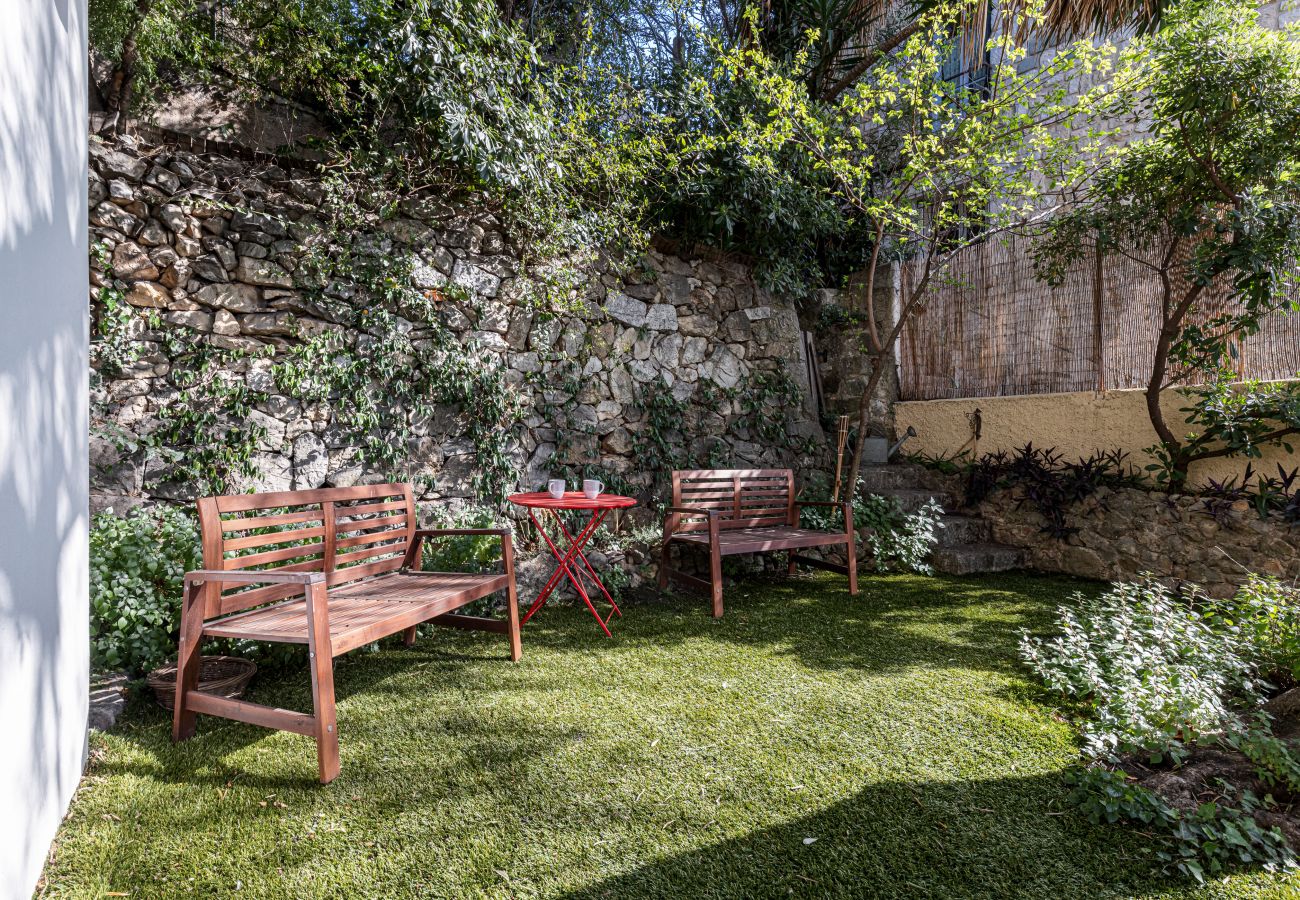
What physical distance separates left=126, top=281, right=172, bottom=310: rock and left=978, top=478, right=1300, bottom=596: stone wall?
575 cm

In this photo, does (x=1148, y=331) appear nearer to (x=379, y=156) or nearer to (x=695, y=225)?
(x=695, y=225)

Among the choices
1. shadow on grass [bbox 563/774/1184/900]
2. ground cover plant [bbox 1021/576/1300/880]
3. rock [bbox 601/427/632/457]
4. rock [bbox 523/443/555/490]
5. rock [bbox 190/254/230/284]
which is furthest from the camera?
rock [bbox 601/427/632/457]

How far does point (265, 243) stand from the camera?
3.62 meters

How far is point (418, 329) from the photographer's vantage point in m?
4.13

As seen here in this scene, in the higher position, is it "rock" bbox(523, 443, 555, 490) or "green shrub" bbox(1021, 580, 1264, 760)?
"rock" bbox(523, 443, 555, 490)

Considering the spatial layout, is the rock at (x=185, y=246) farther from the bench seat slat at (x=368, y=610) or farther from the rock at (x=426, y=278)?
the bench seat slat at (x=368, y=610)

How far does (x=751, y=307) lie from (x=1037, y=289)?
2299 millimetres

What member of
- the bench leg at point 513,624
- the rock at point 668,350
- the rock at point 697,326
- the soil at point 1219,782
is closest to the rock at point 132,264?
the bench leg at point 513,624

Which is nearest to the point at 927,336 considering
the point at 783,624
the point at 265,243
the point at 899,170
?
the point at 899,170

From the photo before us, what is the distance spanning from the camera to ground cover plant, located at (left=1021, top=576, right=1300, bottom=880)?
179cm

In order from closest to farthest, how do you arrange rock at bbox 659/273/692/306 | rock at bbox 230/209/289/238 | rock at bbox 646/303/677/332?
rock at bbox 230/209/289/238 → rock at bbox 646/303/677/332 → rock at bbox 659/273/692/306

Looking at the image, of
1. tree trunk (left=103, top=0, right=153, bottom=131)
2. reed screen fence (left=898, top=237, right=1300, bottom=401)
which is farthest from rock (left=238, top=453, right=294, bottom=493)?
reed screen fence (left=898, top=237, right=1300, bottom=401)

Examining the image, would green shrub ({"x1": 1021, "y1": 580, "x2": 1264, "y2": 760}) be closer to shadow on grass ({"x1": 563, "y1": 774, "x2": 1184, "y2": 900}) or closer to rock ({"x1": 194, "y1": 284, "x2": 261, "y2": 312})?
shadow on grass ({"x1": 563, "y1": 774, "x2": 1184, "y2": 900})

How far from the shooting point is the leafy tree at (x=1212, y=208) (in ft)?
12.4
